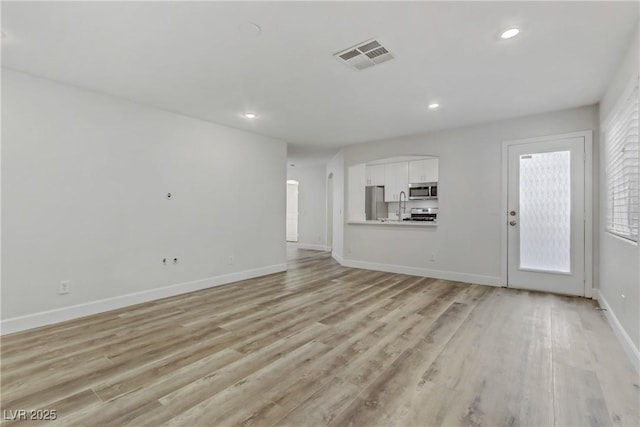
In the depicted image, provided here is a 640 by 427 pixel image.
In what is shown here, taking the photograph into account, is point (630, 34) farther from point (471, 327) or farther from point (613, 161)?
point (471, 327)

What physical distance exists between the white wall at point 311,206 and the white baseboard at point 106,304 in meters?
4.18

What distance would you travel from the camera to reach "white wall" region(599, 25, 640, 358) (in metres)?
2.22

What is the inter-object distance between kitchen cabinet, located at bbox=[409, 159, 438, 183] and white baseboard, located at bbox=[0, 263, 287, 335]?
13.2ft

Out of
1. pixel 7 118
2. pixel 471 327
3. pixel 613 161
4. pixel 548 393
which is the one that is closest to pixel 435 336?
pixel 471 327

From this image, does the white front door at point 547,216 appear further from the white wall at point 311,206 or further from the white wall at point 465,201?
the white wall at point 311,206

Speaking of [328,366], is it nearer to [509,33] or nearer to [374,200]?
[509,33]

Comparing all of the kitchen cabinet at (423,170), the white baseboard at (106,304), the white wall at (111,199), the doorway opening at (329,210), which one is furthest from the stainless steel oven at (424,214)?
the white baseboard at (106,304)

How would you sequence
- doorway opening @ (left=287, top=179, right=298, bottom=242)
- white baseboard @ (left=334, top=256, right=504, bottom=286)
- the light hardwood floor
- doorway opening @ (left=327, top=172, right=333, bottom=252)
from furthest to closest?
1. doorway opening @ (left=287, top=179, right=298, bottom=242)
2. doorway opening @ (left=327, top=172, right=333, bottom=252)
3. white baseboard @ (left=334, top=256, right=504, bottom=286)
4. the light hardwood floor

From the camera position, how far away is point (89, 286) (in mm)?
3326

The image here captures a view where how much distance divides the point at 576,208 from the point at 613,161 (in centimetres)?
115

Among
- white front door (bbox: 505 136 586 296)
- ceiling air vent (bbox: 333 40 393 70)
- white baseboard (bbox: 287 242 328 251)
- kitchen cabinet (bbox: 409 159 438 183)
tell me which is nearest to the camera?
ceiling air vent (bbox: 333 40 393 70)

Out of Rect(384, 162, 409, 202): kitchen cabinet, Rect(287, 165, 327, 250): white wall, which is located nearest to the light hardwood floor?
Rect(384, 162, 409, 202): kitchen cabinet

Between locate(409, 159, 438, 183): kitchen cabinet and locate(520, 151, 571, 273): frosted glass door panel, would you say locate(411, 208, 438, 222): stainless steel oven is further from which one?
locate(520, 151, 571, 273): frosted glass door panel

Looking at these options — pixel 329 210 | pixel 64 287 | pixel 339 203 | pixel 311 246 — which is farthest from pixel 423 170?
pixel 64 287
